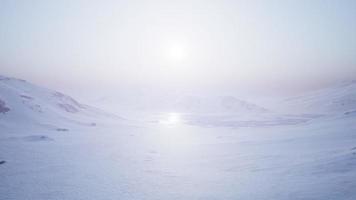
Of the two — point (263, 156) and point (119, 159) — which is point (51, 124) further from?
point (263, 156)

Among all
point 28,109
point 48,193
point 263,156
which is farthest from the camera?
point 28,109

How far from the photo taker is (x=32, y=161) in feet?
55.8

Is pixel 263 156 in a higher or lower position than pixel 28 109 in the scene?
higher

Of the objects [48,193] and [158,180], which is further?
[158,180]

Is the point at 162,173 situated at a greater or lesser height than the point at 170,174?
lesser

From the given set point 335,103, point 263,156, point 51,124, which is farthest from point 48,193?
point 335,103

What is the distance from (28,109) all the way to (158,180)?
31.7 metres

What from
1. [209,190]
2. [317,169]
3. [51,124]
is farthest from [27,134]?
[317,169]

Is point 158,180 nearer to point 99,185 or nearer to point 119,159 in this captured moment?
point 99,185

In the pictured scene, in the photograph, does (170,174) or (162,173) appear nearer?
(170,174)

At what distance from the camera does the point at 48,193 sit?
1123cm

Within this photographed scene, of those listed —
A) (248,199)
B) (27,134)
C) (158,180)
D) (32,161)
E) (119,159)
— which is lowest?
(27,134)

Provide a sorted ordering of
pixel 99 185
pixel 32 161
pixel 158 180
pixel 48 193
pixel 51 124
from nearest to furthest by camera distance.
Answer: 1. pixel 48 193
2. pixel 99 185
3. pixel 158 180
4. pixel 32 161
5. pixel 51 124

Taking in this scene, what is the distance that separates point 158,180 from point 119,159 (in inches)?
259
